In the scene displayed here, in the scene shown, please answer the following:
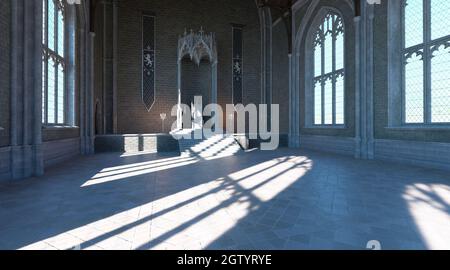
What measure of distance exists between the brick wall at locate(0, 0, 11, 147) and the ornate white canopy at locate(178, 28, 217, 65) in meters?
8.53

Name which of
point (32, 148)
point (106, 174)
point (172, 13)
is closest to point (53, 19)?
point (32, 148)

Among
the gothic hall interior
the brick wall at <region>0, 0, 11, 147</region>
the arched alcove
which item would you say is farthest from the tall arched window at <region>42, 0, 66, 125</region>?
the arched alcove

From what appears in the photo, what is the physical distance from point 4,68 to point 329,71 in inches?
432

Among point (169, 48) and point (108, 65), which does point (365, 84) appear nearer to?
point (169, 48)

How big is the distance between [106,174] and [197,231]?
13.4 ft

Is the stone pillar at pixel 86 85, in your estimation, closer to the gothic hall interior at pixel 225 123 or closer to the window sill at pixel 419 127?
the gothic hall interior at pixel 225 123

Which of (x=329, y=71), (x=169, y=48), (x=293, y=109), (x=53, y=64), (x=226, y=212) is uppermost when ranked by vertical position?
(x=169, y=48)

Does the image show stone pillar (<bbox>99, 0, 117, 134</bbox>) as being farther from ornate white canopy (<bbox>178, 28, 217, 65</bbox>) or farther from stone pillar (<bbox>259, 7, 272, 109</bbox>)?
stone pillar (<bbox>259, 7, 272, 109</bbox>)

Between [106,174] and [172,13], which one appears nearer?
[106,174]

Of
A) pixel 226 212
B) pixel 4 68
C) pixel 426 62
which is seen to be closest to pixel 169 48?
pixel 4 68

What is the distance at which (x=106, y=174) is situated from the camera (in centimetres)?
580

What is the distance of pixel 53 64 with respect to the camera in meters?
7.76

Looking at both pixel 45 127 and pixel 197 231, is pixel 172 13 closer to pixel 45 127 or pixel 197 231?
pixel 45 127
